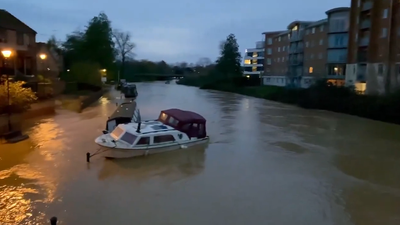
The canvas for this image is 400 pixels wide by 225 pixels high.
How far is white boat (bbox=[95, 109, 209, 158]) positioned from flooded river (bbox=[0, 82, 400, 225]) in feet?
1.48

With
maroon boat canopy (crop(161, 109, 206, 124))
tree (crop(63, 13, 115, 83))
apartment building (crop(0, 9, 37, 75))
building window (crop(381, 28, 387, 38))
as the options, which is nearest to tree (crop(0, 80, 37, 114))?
maroon boat canopy (crop(161, 109, 206, 124))

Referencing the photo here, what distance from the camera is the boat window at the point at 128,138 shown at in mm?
17641

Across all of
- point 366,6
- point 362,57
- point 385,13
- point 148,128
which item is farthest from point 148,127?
point 366,6

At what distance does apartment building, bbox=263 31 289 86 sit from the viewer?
77312 mm

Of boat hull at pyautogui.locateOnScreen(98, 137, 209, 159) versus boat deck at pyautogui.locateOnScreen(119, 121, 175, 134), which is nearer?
boat hull at pyautogui.locateOnScreen(98, 137, 209, 159)

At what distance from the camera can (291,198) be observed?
43.2 ft

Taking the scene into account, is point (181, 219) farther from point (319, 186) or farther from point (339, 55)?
point (339, 55)

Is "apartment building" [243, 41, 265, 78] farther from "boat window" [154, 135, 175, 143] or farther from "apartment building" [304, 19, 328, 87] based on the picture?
"boat window" [154, 135, 175, 143]

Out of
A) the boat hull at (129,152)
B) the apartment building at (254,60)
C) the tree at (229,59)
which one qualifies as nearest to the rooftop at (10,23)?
the boat hull at (129,152)

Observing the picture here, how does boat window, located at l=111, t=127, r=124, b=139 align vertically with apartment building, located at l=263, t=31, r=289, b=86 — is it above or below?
below

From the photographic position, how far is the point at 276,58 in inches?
3228

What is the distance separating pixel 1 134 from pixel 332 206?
17.1m

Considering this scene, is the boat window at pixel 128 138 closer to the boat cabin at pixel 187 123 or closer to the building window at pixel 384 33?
the boat cabin at pixel 187 123

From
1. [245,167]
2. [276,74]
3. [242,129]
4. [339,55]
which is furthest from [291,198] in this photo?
[276,74]
